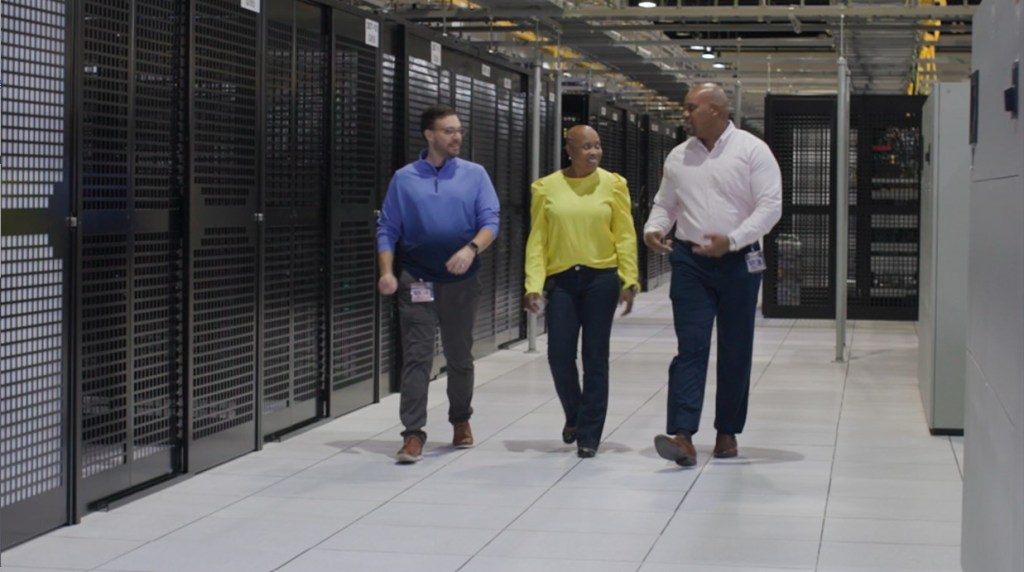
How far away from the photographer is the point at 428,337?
6395 mm

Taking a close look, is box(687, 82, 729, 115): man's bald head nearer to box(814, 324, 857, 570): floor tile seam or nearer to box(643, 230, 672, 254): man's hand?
box(643, 230, 672, 254): man's hand

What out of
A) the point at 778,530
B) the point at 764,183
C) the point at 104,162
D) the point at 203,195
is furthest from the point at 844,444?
the point at 104,162

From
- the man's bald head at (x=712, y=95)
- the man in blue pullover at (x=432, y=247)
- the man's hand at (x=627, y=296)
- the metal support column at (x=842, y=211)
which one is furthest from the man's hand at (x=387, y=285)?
the metal support column at (x=842, y=211)

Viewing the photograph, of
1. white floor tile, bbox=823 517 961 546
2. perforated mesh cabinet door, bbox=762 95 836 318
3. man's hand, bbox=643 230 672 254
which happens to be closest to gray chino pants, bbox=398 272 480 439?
man's hand, bbox=643 230 672 254

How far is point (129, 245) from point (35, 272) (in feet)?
2.22

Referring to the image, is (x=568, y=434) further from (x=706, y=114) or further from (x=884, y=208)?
(x=884, y=208)

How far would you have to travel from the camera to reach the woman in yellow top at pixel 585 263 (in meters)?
6.41

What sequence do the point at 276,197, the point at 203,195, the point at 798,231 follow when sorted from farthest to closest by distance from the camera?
the point at 798,231
the point at 276,197
the point at 203,195

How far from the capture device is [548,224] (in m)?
6.48

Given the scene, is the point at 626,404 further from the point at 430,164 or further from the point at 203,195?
the point at 203,195

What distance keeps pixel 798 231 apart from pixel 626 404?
639cm

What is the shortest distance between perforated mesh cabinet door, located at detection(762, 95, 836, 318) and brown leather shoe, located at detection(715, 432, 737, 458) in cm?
776

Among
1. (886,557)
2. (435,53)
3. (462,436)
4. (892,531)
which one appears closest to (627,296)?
(462,436)

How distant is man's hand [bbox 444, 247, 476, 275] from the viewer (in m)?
6.26
